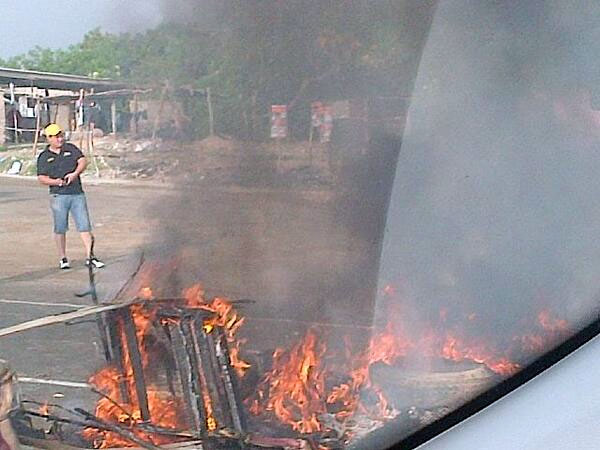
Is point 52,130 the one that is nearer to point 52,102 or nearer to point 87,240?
point 52,102

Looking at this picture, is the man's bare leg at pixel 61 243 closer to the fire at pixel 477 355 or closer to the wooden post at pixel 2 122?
the wooden post at pixel 2 122

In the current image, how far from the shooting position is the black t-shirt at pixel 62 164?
909mm

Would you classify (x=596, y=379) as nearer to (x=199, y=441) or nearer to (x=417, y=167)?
(x=417, y=167)

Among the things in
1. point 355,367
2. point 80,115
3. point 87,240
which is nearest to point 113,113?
point 80,115

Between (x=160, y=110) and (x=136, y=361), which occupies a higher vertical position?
(x=160, y=110)

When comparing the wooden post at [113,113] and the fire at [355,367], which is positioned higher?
the wooden post at [113,113]

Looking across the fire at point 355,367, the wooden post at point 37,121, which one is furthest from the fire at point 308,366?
the wooden post at point 37,121

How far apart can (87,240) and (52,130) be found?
0.44 ft

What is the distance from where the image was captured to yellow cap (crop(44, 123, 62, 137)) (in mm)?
917

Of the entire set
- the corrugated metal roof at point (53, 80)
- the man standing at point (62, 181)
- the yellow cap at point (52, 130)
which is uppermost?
the corrugated metal roof at point (53, 80)

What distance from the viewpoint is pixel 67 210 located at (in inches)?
35.9

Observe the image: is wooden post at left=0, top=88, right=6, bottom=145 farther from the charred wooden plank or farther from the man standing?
the charred wooden plank

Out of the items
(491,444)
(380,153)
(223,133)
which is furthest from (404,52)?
(491,444)

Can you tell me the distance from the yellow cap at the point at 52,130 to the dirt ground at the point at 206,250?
0.19 ft
